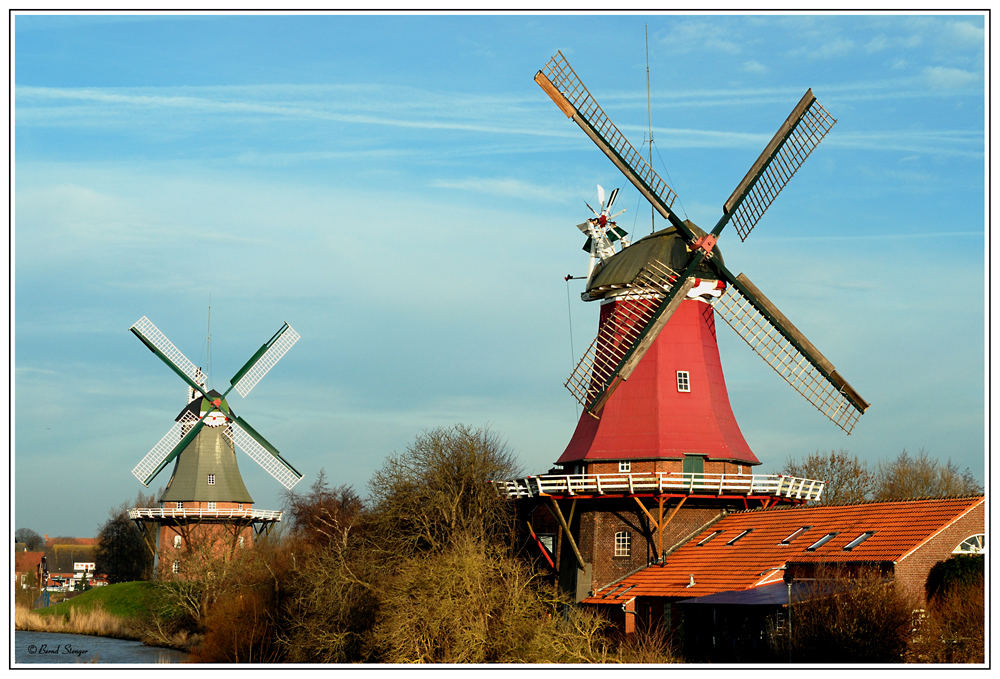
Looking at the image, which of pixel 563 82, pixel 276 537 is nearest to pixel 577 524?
pixel 563 82

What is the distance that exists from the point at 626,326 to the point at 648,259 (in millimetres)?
1568

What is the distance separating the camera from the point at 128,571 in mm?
55969

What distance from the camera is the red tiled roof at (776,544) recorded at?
22031mm

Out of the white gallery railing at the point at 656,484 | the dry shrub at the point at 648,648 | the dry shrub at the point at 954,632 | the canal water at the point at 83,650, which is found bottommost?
the canal water at the point at 83,650

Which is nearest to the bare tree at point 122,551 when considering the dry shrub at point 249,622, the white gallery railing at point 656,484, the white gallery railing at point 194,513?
the white gallery railing at point 194,513

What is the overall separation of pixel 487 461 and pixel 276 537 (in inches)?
674

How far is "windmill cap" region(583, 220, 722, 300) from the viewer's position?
26.9 metres

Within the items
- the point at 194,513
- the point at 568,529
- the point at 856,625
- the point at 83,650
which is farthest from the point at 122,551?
the point at 856,625

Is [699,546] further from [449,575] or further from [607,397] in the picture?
[449,575]

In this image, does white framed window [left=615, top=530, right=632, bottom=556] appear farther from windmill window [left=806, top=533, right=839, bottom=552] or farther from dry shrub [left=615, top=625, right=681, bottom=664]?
windmill window [left=806, top=533, right=839, bottom=552]

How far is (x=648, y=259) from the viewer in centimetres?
2716

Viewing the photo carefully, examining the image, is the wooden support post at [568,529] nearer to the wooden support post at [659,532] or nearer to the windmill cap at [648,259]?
the wooden support post at [659,532]

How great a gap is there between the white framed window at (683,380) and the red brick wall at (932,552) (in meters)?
7.35

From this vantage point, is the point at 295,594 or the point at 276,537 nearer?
the point at 295,594
